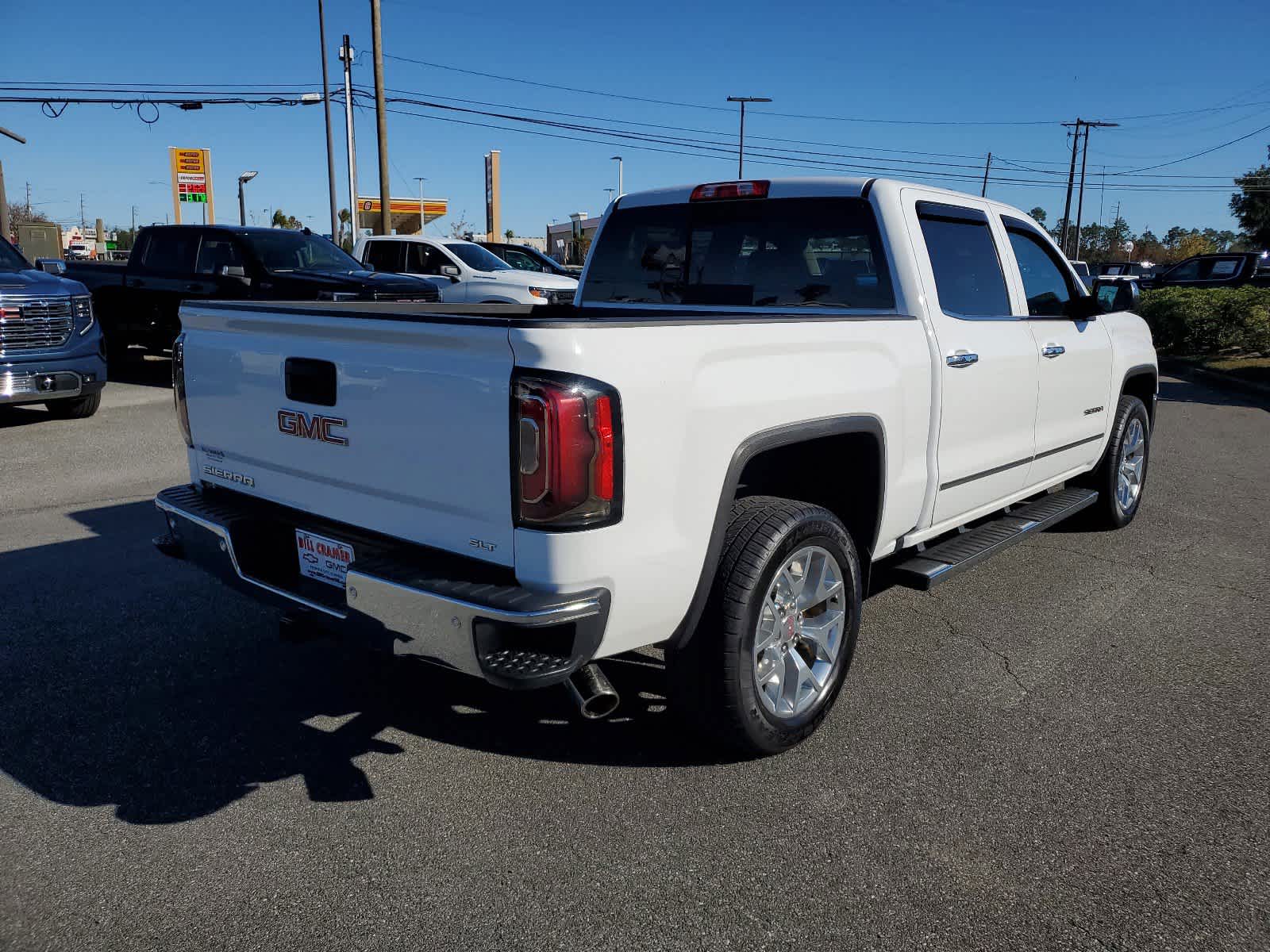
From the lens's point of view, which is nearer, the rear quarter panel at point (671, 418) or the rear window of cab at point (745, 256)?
the rear quarter panel at point (671, 418)

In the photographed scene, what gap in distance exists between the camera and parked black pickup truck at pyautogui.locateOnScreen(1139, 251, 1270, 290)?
80.3 ft

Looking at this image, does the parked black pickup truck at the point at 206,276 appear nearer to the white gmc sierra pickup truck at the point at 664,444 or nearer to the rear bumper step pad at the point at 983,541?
the white gmc sierra pickup truck at the point at 664,444

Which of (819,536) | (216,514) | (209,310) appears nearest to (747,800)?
(819,536)

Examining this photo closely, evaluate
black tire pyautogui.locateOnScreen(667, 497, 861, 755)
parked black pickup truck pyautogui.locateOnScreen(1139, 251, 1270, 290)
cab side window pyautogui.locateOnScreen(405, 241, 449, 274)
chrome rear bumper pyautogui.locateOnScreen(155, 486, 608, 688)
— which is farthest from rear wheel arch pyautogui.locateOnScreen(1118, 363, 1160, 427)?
parked black pickup truck pyautogui.locateOnScreen(1139, 251, 1270, 290)

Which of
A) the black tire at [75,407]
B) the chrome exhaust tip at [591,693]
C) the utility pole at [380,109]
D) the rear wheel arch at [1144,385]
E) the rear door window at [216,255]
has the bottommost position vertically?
the black tire at [75,407]

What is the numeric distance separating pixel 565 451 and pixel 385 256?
1601 centimetres

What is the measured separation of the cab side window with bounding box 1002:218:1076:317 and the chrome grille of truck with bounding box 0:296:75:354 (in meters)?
8.56

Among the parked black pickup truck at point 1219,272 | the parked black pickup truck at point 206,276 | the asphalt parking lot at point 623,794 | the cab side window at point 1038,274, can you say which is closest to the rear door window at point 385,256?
the parked black pickup truck at point 206,276

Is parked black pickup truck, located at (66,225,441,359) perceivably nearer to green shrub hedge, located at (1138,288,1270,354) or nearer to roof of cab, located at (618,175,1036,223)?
roof of cab, located at (618,175,1036,223)

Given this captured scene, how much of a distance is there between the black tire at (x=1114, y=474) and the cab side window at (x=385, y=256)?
13.5m

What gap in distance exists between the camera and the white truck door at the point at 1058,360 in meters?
4.96

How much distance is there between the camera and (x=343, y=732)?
3.56 m

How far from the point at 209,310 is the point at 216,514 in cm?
77

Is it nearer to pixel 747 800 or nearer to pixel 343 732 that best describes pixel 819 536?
pixel 747 800
